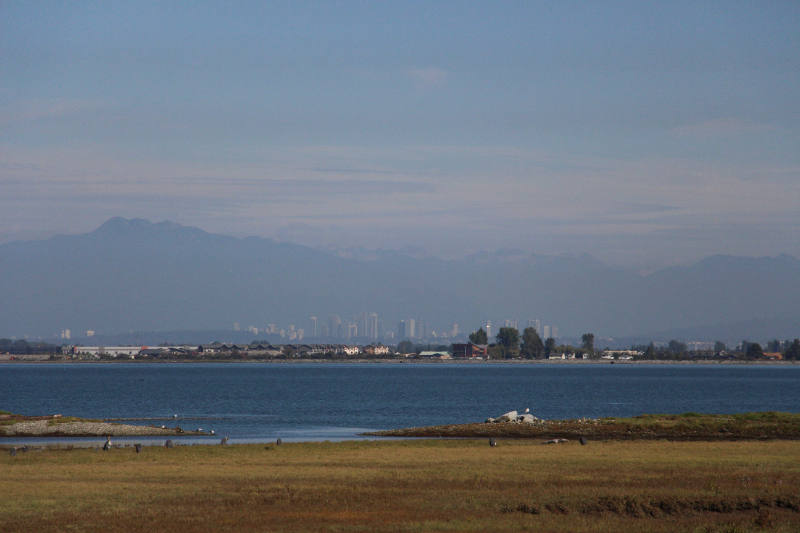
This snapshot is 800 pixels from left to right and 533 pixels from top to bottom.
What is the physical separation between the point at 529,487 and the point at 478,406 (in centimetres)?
6865

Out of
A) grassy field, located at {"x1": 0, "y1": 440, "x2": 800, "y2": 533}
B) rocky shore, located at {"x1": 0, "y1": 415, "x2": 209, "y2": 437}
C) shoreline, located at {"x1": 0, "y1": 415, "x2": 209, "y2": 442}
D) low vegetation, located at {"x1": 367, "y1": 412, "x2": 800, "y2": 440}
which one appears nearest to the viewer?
grassy field, located at {"x1": 0, "y1": 440, "x2": 800, "y2": 533}

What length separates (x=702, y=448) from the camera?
42.6 metres

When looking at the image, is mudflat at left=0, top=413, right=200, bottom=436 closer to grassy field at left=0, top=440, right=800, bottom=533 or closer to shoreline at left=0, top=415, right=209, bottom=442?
shoreline at left=0, top=415, right=209, bottom=442

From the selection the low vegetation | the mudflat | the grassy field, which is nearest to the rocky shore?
the mudflat

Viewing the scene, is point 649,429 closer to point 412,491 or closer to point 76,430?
point 412,491

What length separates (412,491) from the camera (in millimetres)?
28266

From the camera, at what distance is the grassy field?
23188mm

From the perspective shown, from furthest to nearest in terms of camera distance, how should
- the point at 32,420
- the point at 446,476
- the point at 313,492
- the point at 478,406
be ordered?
1. the point at 478,406
2. the point at 32,420
3. the point at 446,476
4. the point at 313,492

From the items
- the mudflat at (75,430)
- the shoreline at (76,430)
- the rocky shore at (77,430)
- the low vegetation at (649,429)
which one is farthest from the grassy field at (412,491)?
the mudflat at (75,430)

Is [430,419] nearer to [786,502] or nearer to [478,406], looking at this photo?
[478,406]

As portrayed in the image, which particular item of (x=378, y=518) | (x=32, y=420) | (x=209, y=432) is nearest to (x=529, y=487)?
(x=378, y=518)

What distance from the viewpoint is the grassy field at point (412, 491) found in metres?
23.2

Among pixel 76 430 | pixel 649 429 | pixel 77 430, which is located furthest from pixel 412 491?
A: pixel 76 430

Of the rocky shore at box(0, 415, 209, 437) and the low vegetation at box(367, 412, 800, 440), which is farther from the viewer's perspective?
the rocky shore at box(0, 415, 209, 437)
